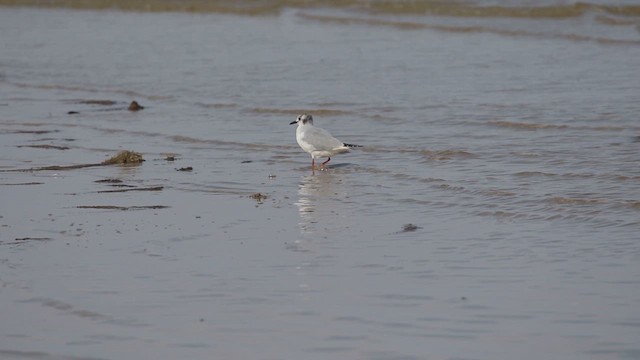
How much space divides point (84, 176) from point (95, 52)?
11.6m

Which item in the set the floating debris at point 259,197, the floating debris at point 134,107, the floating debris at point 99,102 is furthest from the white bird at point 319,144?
the floating debris at point 99,102

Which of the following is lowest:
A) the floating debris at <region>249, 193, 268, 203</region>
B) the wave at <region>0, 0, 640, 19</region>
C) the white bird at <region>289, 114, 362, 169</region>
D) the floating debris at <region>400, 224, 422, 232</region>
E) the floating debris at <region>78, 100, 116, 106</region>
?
the floating debris at <region>78, 100, 116, 106</region>

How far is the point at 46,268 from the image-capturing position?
22.2ft

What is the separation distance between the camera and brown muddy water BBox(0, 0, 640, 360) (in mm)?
5594

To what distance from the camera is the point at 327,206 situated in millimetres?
8852

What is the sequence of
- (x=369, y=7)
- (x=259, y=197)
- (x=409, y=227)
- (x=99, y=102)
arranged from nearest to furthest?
1. (x=409, y=227)
2. (x=259, y=197)
3. (x=99, y=102)
4. (x=369, y=7)

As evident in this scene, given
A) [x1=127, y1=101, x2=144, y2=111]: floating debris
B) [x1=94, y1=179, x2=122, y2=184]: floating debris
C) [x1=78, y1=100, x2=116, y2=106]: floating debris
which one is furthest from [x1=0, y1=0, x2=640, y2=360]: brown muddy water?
[x1=127, y1=101, x2=144, y2=111]: floating debris

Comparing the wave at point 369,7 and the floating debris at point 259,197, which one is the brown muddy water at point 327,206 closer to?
the floating debris at point 259,197

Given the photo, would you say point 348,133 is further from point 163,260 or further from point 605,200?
point 163,260

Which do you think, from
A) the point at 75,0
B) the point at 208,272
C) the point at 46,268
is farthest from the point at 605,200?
the point at 75,0

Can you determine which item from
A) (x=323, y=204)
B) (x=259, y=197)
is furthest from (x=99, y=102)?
(x=323, y=204)

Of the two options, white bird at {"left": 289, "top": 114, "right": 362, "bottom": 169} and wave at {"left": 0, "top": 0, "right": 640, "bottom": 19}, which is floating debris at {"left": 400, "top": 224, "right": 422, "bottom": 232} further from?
wave at {"left": 0, "top": 0, "right": 640, "bottom": 19}

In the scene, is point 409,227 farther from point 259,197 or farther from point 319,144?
point 319,144

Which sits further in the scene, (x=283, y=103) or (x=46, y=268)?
(x=283, y=103)
